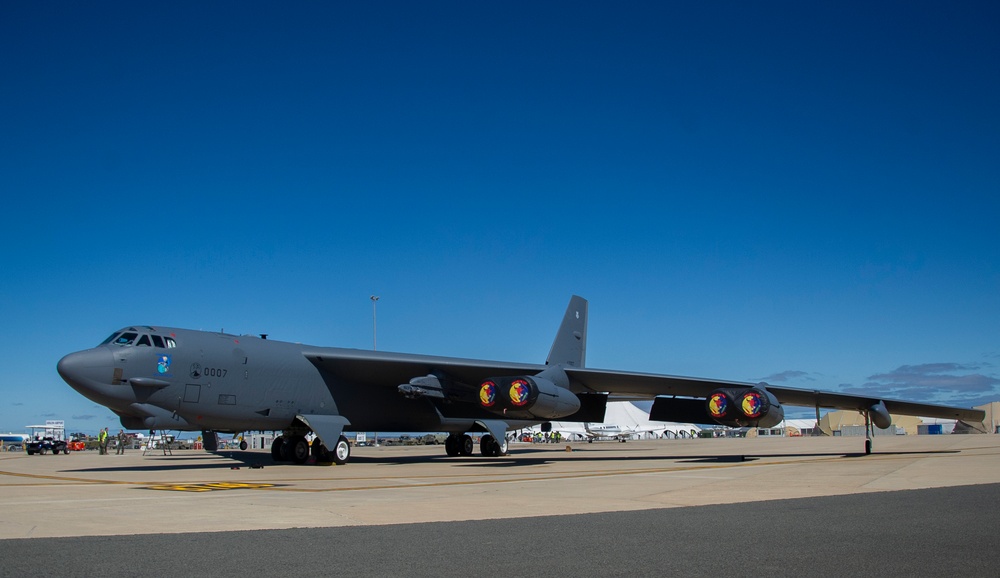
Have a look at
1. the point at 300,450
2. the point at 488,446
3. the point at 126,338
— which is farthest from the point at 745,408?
the point at 126,338

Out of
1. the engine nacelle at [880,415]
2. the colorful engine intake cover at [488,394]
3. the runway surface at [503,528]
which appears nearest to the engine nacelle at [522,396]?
the colorful engine intake cover at [488,394]

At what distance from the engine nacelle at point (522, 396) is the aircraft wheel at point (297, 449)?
536cm

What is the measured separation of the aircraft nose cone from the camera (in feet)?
52.5

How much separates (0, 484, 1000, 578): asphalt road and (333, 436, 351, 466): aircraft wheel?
13.7 meters

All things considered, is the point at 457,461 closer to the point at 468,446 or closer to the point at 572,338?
the point at 468,446

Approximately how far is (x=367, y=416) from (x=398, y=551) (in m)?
17.2

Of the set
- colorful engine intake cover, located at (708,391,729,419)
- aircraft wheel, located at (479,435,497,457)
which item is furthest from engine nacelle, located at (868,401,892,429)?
aircraft wheel, located at (479,435,497,457)

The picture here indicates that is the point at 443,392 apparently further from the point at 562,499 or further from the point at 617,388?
the point at 562,499

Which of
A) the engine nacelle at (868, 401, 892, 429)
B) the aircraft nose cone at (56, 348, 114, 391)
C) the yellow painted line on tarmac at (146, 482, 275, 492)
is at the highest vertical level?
the aircraft nose cone at (56, 348, 114, 391)

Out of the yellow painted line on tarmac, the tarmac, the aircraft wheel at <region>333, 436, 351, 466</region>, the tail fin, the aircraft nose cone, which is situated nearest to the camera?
the tarmac

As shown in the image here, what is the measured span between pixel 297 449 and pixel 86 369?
638cm

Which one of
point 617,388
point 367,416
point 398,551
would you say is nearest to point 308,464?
point 367,416

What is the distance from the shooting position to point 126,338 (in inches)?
676

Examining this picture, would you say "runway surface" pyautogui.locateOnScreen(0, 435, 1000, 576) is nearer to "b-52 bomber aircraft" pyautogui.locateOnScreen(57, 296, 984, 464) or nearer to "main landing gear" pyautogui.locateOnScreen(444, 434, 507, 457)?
"b-52 bomber aircraft" pyautogui.locateOnScreen(57, 296, 984, 464)
